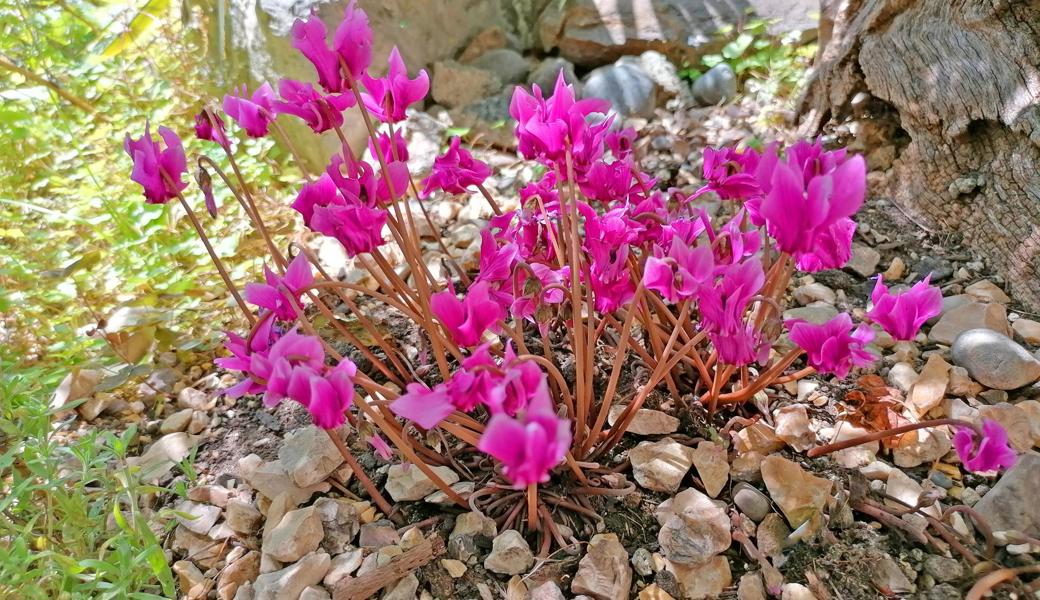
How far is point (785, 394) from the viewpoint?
1648mm

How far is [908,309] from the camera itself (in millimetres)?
1183

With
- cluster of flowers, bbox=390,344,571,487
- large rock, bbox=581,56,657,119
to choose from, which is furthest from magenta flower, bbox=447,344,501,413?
large rock, bbox=581,56,657,119

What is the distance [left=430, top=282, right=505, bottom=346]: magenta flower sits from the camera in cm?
101

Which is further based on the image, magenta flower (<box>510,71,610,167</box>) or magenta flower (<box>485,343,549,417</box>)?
magenta flower (<box>510,71,610,167</box>)

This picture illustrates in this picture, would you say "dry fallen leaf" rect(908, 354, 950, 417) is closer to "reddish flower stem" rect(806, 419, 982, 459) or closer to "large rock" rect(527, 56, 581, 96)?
"reddish flower stem" rect(806, 419, 982, 459)

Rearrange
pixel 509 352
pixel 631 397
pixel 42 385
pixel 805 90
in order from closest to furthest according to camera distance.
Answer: pixel 509 352, pixel 631 397, pixel 42 385, pixel 805 90

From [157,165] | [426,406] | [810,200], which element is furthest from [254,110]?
[810,200]

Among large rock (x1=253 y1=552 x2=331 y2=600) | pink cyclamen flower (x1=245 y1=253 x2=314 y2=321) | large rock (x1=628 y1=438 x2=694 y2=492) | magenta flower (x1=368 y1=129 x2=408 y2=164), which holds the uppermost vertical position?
magenta flower (x1=368 y1=129 x2=408 y2=164)

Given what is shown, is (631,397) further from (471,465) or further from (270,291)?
(270,291)

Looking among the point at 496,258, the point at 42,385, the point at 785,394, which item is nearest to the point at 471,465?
the point at 496,258

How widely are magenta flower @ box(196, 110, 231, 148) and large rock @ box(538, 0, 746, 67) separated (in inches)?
99.7

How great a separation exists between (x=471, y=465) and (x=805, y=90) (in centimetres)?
194

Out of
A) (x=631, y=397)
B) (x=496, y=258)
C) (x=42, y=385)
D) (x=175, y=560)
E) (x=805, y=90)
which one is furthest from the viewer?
(x=805, y=90)

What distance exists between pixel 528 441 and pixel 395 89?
2.53ft
